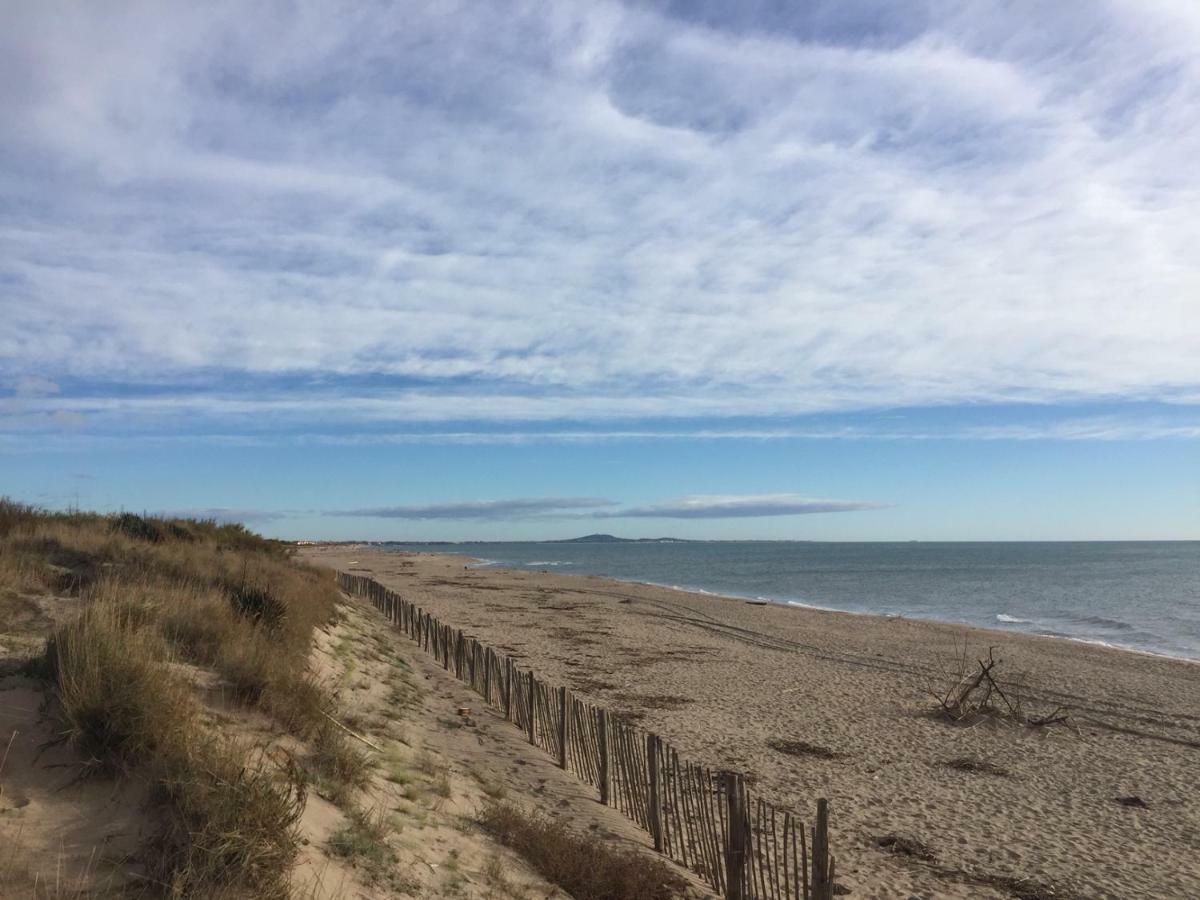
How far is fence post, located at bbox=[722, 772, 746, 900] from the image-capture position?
6082mm

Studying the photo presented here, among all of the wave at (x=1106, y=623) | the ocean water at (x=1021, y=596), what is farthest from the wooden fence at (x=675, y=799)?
the wave at (x=1106, y=623)

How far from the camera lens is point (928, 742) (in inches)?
516

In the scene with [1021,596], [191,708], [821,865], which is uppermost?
[191,708]

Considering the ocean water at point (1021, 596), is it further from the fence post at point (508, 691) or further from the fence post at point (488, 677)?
the fence post at point (508, 691)

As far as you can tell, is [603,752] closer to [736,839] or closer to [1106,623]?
[736,839]

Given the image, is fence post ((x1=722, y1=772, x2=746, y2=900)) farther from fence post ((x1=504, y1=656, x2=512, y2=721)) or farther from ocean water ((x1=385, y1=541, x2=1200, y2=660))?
ocean water ((x1=385, y1=541, x2=1200, y2=660))

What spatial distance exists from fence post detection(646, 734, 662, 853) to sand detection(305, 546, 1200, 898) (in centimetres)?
185

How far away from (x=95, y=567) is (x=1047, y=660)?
2385 centimetres

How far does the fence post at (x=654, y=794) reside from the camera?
7.32 metres

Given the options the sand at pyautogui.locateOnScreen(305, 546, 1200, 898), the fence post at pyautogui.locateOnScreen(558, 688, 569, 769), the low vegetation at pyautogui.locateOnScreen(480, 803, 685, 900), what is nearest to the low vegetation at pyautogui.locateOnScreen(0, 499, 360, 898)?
the low vegetation at pyautogui.locateOnScreen(480, 803, 685, 900)

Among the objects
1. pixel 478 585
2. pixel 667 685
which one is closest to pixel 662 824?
pixel 667 685

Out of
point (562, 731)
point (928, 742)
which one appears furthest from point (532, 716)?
point (928, 742)

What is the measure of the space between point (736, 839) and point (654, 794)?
4.71ft

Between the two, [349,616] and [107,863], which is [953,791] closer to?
[107,863]
